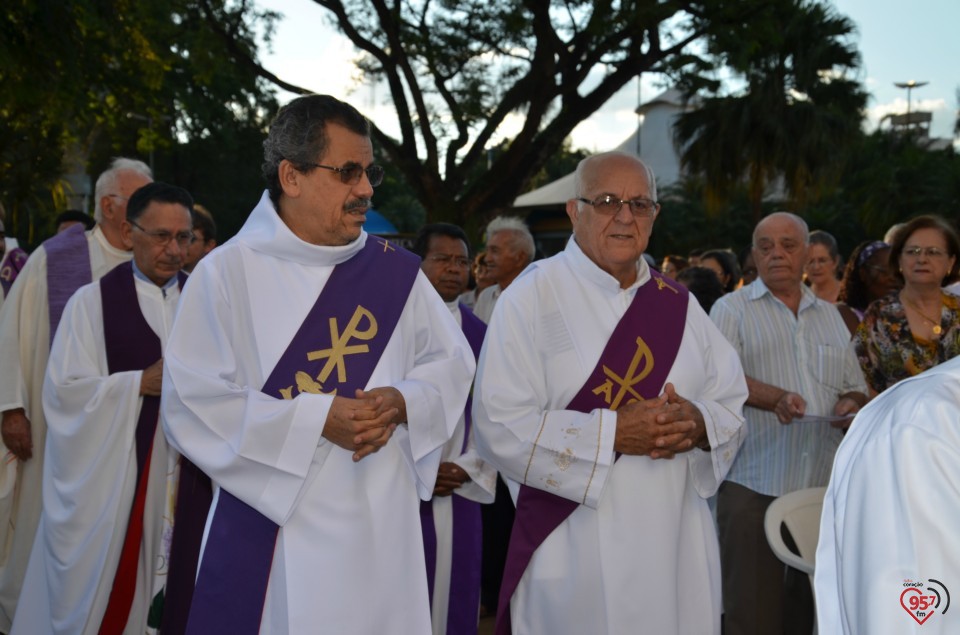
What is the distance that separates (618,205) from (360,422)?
1.42 metres

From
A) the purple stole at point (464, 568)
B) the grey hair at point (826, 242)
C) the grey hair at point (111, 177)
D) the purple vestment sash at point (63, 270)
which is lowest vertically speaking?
the purple stole at point (464, 568)

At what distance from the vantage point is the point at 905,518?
1484 millimetres

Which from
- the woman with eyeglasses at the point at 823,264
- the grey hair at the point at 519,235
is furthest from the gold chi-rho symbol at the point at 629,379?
the woman with eyeglasses at the point at 823,264

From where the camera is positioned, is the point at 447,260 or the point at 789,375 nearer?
the point at 789,375

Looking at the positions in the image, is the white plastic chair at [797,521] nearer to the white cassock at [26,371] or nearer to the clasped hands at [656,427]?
the clasped hands at [656,427]

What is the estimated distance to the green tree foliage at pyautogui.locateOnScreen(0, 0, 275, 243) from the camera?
30.3 ft

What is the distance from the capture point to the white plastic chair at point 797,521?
151 inches

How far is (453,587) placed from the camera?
465 centimetres

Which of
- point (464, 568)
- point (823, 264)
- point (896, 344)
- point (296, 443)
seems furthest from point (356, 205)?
point (823, 264)

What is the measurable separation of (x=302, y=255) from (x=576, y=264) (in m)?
1.19

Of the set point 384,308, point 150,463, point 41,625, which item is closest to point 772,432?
point 384,308

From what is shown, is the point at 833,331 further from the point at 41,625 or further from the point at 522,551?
the point at 41,625

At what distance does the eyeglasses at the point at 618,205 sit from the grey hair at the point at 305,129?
101 centimetres

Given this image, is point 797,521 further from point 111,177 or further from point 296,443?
point 111,177
